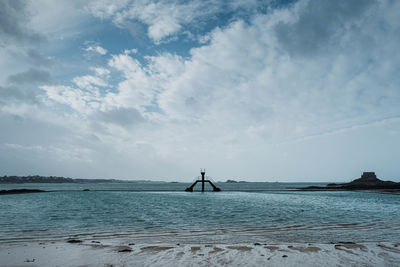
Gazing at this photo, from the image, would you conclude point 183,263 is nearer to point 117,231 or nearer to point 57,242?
point 57,242

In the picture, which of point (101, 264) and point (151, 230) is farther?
point (151, 230)

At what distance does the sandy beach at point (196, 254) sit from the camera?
9805 mm

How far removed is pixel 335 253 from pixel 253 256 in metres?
3.83

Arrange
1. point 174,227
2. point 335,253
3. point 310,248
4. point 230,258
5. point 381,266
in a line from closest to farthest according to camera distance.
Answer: point 381,266 < point 230,258 < point 335,253 < point 310,248 < point 174,227

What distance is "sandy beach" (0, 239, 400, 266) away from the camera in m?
9.80

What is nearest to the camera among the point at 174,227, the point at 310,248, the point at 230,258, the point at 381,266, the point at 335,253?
the point at 381,266

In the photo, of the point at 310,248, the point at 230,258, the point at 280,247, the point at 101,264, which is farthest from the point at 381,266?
the point at 101,264

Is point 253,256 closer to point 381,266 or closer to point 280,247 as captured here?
point 280,247

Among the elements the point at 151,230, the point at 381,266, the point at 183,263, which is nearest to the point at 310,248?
the point at 381,266

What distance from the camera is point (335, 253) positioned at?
11.2 metres

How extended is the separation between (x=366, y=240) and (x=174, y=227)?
12.7 metres

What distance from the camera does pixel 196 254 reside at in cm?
1103

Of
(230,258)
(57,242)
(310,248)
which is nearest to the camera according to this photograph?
(230,258)

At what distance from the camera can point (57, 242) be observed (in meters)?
13.8
